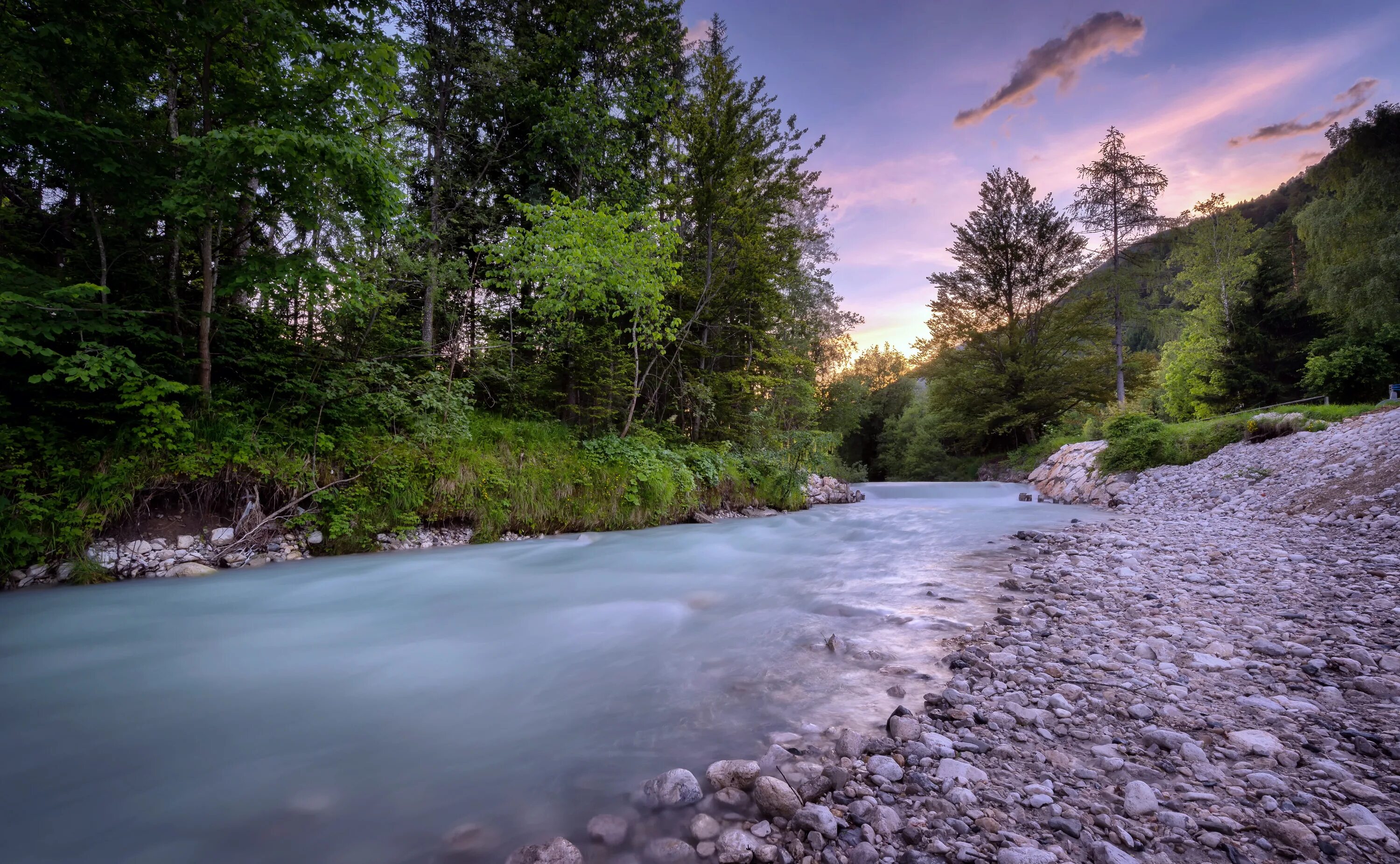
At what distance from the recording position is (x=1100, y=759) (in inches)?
72.8

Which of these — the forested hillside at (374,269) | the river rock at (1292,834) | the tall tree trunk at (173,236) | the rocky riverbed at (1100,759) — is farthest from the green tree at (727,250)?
the river rock at (1292,834)

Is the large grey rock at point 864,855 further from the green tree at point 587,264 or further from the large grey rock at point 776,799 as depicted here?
the green tree at point 587,264

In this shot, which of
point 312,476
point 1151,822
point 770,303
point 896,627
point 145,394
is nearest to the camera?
point 1151,822

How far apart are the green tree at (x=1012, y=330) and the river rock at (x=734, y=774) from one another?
28.4 m

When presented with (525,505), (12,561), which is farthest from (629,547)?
(12,561)

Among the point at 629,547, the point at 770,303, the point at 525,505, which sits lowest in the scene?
the point at 629,547

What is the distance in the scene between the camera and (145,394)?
514cm

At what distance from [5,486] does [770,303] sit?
511 inches

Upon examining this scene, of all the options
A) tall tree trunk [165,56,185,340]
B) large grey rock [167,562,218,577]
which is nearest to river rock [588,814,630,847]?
large grey rock [167,562,218,577]

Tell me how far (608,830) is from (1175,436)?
650 inches

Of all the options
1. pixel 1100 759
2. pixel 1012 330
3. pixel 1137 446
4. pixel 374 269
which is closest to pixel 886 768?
pixel 1100 759

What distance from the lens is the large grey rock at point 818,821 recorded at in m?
1.57

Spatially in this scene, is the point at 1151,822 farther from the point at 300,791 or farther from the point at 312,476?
the point at 312,476

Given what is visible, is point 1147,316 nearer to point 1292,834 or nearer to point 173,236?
point 1292,834
